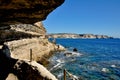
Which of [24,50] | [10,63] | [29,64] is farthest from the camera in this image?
[24,50]

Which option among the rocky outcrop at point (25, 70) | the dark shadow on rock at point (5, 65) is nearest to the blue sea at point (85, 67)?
the dark shadow on rock at point (5, 65)

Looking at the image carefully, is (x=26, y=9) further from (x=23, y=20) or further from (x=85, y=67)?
(x=85, y=67)

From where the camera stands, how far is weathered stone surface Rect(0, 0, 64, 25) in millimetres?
10445

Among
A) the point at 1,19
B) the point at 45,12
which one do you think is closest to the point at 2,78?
the point at 1,19

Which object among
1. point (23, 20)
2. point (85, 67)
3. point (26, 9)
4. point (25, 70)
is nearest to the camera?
point (26, 9)

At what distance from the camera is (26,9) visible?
11656mm

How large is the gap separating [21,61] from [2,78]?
5.53 feet

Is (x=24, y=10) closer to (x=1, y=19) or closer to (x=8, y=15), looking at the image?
(x=8, y=15)

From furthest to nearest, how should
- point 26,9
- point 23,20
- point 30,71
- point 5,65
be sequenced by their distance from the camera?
point 5,65, point 30,71, point 23,20, point 26,9

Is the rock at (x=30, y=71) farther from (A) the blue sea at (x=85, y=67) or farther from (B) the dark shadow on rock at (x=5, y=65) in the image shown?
(A) the blue sea at (x=85, y=67)

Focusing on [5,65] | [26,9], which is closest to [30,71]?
[5,65]

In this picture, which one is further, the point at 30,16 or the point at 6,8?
the point at 30,16

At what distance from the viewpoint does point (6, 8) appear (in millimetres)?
10898

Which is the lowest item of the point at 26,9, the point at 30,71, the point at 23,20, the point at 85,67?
the point at 85,67
